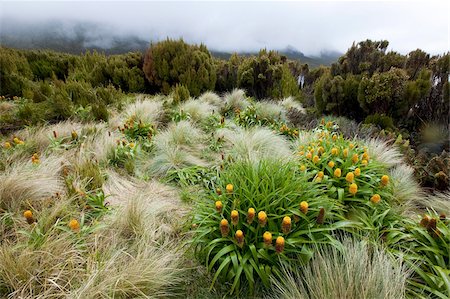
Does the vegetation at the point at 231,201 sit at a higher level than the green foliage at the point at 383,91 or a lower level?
lower

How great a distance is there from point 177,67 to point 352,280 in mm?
7070

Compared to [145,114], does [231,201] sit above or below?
above

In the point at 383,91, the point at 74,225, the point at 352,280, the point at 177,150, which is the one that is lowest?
the point at 177,150

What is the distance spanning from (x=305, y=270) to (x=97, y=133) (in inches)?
139

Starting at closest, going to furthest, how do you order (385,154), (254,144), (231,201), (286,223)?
1. (286,223)
2. (231,201)
3. (385,154)
4. (254,144)

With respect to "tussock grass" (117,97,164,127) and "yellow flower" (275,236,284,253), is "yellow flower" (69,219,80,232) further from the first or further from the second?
"tussock grass" (117,97,164,127)

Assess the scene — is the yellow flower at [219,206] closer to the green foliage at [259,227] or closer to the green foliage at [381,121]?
the green foliage at [259,227]

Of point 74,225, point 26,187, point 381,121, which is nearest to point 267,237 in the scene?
point 74,225

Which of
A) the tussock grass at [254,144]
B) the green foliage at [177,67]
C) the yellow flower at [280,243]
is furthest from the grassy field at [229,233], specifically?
the green foliage at [177,67]

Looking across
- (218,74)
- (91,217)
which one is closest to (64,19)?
(218,74)

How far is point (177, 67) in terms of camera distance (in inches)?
289

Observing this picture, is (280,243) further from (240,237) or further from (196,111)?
(196,111)

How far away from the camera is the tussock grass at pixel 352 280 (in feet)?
3.82

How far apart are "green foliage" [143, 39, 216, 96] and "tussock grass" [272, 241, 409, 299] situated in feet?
21.2
